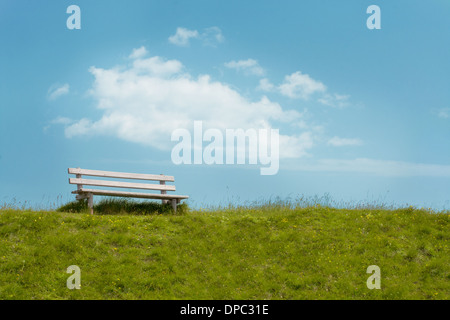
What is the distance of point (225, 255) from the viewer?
11.5 metres

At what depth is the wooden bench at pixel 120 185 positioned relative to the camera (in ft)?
46.7

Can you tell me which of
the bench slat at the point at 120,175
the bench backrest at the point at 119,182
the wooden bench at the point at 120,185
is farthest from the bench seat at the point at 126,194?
the bench slat at the point at 120,175

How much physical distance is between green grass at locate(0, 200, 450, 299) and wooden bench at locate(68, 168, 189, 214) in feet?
2.67

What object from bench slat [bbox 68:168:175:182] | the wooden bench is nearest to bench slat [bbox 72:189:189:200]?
the wooden bench

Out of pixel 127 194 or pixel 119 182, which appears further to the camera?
pixel 119 182

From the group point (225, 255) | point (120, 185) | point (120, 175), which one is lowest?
point (225, 255)

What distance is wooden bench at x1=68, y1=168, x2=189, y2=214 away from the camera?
14237 millimetres

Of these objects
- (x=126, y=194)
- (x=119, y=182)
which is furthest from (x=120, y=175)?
(x=126, y=194)

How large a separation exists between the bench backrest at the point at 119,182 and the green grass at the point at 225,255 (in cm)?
113

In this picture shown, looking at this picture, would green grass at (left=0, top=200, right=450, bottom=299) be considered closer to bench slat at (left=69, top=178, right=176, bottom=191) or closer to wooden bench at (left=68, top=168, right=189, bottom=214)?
wooden bench at (left=68, top=168, right=189, bottom=214)

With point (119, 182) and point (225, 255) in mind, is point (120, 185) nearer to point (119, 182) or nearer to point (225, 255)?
point (119, 182)

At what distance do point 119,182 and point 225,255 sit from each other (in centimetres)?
550

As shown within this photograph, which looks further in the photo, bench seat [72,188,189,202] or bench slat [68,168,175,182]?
bench slat [68,168,175,182]
